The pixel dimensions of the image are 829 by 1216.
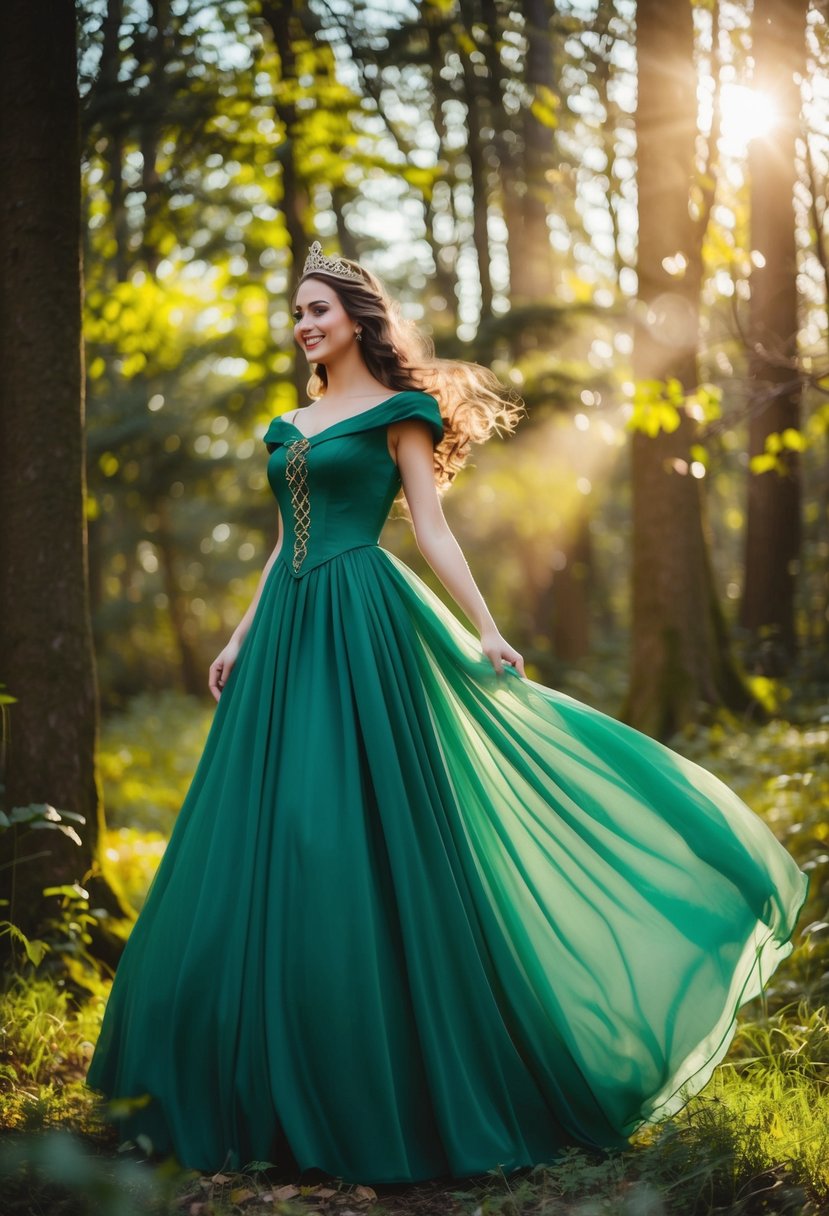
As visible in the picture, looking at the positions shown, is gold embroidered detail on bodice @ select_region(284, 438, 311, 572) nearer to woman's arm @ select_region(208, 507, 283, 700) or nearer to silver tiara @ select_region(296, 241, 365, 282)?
woman's arm @ select_region(208, 507, 283, 700)

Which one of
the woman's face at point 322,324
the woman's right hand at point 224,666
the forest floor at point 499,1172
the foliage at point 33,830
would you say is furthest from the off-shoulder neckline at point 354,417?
the forest floor at point 499,1172

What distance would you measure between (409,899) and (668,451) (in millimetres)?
5493

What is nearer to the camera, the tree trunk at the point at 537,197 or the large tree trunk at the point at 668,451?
the large tree trunk at the point at 668,451

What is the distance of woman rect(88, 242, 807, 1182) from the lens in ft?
8.96

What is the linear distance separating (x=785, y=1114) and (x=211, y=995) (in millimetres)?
1605

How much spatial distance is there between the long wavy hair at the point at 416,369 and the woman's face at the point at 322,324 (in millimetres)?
27

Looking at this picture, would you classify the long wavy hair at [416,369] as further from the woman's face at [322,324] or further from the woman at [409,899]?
the woman at [409,899]

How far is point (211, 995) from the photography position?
2809 millimetres

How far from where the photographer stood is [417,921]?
280 cm

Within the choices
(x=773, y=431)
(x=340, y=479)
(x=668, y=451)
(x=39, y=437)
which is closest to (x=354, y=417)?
(x=340, y=479)

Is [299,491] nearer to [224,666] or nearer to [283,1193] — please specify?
[224,666]

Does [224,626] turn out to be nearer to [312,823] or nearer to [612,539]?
[612,539]

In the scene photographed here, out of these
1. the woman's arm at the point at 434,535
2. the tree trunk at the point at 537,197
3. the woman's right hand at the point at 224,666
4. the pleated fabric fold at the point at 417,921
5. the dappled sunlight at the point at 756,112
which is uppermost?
the tree trunk at the point at 537,197

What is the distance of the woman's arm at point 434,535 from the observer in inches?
125
